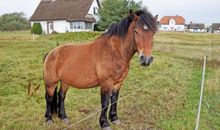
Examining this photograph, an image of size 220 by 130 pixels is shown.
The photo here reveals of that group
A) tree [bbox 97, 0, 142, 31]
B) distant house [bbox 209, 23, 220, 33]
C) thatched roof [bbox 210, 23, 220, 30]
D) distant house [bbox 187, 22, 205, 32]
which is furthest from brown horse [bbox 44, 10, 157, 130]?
distant house [bbox 187, 22, 205, 32]

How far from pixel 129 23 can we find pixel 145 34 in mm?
494

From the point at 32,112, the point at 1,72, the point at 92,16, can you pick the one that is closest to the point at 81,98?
the point at 32,112

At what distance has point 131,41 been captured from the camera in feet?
14.1

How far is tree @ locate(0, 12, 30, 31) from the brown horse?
52.2 m

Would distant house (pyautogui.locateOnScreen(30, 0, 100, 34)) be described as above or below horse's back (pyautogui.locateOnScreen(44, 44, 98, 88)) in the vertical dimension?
above

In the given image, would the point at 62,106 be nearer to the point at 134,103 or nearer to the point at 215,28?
the point at 134,103

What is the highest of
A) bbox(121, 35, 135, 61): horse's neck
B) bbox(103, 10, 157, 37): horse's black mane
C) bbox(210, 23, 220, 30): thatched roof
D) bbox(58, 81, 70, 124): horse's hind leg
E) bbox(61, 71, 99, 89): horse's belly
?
bbox(210, 23, 220, 30): thatched roof

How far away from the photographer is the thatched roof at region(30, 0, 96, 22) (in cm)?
3812

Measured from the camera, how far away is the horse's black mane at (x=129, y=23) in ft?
12.9

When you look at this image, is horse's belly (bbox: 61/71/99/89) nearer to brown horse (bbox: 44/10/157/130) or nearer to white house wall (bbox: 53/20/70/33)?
brown horse (bbox: 44/10/157/130)

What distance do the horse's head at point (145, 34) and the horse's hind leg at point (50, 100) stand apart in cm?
199

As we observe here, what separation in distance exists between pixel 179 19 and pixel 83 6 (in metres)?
65.5

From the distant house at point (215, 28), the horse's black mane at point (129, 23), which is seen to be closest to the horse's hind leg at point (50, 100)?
the horse's black mane at point (129, 23)

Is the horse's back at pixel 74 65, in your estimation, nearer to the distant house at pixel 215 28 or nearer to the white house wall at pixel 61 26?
the white house wall at pixel 61 26
